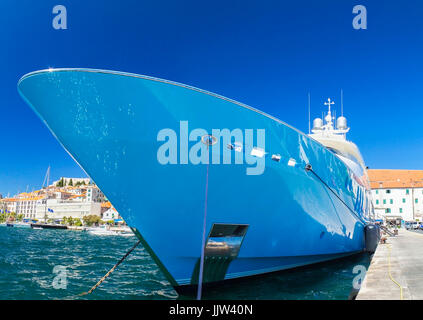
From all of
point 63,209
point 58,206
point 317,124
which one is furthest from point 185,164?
point 58,206

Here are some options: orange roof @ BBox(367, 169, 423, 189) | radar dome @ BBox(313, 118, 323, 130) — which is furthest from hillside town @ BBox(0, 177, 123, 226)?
radar dome @ BBox(313, 118, 323, 130)

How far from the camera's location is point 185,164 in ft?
20.1

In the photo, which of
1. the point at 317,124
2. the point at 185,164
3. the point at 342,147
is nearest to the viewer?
the point at 185,164

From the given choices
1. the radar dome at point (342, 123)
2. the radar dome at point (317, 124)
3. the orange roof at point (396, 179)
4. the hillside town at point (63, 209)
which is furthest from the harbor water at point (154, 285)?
the hillside town at point (63, 209)

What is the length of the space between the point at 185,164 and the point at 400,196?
52860mm

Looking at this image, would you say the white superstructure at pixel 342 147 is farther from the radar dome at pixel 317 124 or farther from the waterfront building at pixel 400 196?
the waterfront building at pixel 400 196

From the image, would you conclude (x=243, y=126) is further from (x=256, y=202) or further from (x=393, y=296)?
(x=393, y=296)

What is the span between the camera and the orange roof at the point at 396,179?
165ft

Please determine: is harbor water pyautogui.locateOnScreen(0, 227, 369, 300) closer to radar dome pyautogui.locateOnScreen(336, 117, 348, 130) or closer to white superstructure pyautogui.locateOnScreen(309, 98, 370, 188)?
white superstructure pyautogui.locateOnScreen(309, 98, 370, 188)

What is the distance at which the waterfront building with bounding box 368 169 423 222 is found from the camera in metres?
48.6

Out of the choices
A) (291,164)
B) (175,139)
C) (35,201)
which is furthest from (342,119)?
(35,201)

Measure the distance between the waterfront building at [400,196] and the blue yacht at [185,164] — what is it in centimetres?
4637

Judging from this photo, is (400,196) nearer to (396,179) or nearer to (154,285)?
(396,179)

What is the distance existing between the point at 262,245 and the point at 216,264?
46.6 inches
